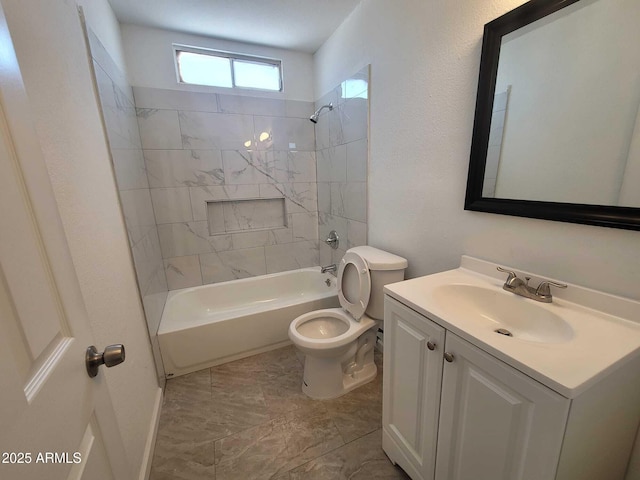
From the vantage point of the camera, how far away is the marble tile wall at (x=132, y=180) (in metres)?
1.46

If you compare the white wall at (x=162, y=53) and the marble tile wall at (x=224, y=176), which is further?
the marble tile wall at (x=224, y=176)

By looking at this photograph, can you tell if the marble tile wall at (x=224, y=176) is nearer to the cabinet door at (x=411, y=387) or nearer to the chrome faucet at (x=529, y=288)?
the cabinet door at (x=411, y=387)

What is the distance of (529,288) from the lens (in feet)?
3.38

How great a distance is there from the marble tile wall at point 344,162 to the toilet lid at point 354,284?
0.37 m

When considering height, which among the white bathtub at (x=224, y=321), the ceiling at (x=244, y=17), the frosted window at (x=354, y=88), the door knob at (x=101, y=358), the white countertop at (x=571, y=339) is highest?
the ceiling at (x=244, y=17)

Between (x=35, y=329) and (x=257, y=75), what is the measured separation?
268 centimetres

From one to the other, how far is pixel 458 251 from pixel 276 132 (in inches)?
78.6

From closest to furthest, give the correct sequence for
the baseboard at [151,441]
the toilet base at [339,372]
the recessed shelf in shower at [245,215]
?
the baseboard at [151,441] < the toilet base at [339,372] < the recessed shelf in shower at [245,215]

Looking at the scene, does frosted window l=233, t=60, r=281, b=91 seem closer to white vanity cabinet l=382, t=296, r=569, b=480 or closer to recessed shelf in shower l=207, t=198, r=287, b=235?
recessed shelf in shower l=207, t=198, r=287, b=235

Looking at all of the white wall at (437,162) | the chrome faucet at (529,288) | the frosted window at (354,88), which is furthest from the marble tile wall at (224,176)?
the chrome faucet at (529,288)

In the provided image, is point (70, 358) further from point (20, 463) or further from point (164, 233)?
point (164, 233)

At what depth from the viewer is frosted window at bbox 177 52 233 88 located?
2297 millimetres

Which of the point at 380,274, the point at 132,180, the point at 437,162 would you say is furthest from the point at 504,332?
the point at 132,180

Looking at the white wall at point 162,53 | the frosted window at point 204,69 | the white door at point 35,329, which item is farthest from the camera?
the frosted window at point 204,69
